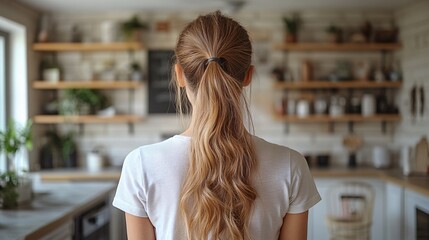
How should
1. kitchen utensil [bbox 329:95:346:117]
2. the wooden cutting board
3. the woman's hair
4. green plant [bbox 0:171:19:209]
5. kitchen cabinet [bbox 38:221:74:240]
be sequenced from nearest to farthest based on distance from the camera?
1. the woman's hair
2. kitchen cabinet [bbox 38:221:74:240]
3. green plant [bbox 0:171:19:209]
4. the wooden cutting board
5. kitchen utensil [bbox 329:95:346:117]

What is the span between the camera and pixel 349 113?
452cm

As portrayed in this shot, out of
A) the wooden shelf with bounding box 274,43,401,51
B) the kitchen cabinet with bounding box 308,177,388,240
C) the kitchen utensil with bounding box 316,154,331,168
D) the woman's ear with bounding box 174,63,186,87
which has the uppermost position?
the wooden shelf with bounding box 274,43,401,51

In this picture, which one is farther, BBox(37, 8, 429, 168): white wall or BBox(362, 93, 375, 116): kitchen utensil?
BBox(37, 8, 429, 168): white wall

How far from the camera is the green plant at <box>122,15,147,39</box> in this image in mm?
4430

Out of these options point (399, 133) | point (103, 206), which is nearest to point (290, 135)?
point (399, 133)

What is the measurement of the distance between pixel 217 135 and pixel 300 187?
0.23 metres

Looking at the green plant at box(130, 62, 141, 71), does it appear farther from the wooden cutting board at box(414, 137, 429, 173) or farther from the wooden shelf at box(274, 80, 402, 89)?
the wooden cutting board at box(414, 137, 429, 173)

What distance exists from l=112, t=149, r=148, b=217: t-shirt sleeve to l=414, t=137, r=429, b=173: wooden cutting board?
3154 millimetres

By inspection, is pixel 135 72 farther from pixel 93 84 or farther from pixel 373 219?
pixel 373 219

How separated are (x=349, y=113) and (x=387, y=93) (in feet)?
1.56

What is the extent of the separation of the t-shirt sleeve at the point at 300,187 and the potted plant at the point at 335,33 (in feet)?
A: 11.9

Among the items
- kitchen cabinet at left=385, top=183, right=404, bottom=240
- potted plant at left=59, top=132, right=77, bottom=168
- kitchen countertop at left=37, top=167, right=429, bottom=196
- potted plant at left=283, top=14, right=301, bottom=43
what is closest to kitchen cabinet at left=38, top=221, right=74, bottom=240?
kitchen countertop at left=37, top=167, right=429, bottom=196

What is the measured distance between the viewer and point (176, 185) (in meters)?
1.04

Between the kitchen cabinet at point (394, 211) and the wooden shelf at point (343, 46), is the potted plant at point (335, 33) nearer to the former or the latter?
the wooden shelf at point (343, 46)
